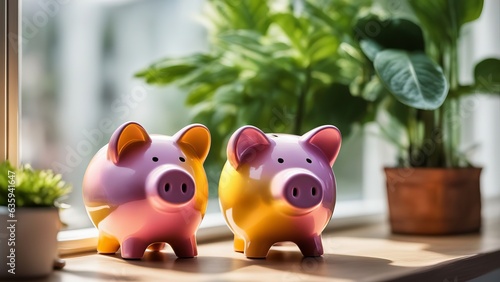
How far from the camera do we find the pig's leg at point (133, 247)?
0.95m

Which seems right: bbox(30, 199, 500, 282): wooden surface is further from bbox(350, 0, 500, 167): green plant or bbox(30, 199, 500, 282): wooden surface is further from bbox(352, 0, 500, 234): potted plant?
bbox(350, 0, 500, 167): green plant

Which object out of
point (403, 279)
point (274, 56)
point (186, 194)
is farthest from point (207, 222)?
point (403, 279)

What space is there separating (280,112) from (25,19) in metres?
0.53


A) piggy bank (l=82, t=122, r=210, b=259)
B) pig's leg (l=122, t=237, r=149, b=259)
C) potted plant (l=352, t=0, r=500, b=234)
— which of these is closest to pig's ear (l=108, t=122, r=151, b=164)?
piggy bank (l=82, t=122, r=210, b=259)

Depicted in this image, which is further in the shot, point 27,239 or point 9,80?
point 9,80

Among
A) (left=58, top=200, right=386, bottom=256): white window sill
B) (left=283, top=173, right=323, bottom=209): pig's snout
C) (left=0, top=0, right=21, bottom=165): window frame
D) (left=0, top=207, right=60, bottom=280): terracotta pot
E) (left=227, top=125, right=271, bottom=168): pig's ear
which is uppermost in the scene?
(left=0, top=0, right=21, bottom=165): window frame

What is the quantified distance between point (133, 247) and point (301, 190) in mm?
244

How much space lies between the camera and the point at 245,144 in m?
0.98

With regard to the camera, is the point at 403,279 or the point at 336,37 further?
the point at 336,37

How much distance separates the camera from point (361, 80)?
149 centimetres

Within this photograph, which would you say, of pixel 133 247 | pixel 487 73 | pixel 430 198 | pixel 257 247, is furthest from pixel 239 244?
pixel 487 73

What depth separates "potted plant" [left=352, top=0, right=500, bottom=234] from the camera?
1.35 metres

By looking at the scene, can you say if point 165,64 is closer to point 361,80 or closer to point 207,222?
point 207,222

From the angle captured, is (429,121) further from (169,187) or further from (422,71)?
(169,187)
